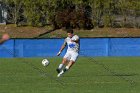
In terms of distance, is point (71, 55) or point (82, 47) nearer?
point (71, 55)

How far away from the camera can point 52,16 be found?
169 ft

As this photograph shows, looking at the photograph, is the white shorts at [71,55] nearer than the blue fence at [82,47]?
Yes

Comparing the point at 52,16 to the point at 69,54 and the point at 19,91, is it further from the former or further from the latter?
the point at 19,91

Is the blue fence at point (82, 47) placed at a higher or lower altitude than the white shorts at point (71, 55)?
lower

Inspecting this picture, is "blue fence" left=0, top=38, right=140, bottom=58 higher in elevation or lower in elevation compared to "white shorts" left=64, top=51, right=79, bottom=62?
lower

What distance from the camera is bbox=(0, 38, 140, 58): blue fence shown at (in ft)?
123

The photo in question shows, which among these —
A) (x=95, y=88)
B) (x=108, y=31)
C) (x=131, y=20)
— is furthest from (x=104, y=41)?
(x=95, y=88)

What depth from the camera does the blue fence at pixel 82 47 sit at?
3759 centimetres

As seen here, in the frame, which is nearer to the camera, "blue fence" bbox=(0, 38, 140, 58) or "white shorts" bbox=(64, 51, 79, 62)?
"white shorts" bbox=(64, 51, 79, 62)

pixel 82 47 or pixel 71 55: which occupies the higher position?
pixel 71 55

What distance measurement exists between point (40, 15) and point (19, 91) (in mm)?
36318

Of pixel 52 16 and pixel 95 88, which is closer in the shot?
pixel 95 88

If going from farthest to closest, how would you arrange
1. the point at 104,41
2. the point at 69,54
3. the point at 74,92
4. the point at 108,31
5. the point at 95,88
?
1. the point at 108,31
2. the point at 104,41
3. the point at 69,54
4. the point at 95,88
5. the point at 74,92

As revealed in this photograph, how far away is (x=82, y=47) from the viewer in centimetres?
3794
